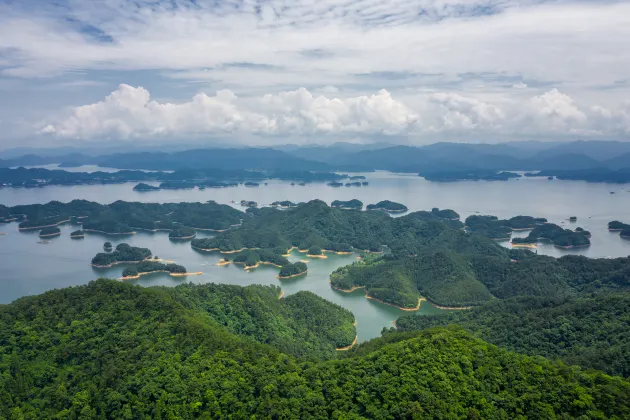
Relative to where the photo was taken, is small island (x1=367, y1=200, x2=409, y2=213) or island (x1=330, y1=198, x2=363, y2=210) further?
island (x1=330, y1=198, x2=363, y2=210)

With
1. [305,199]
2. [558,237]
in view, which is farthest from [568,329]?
[305,199]

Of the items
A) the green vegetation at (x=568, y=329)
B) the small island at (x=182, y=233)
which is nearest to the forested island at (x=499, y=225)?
the green vegetation at (x=568, y=329)

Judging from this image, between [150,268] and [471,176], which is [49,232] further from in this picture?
[471,176]

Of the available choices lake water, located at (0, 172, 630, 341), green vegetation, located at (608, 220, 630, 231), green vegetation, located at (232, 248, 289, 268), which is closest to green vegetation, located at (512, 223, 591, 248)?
lake water, located at (0, 172, 630, 341)

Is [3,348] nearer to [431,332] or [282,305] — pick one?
[282,305]

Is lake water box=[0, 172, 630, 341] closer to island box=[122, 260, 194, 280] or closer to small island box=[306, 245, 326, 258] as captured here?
→ island box=[122, 260, 194, 280]

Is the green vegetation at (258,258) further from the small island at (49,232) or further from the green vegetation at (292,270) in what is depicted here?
the small island at (49,232)
